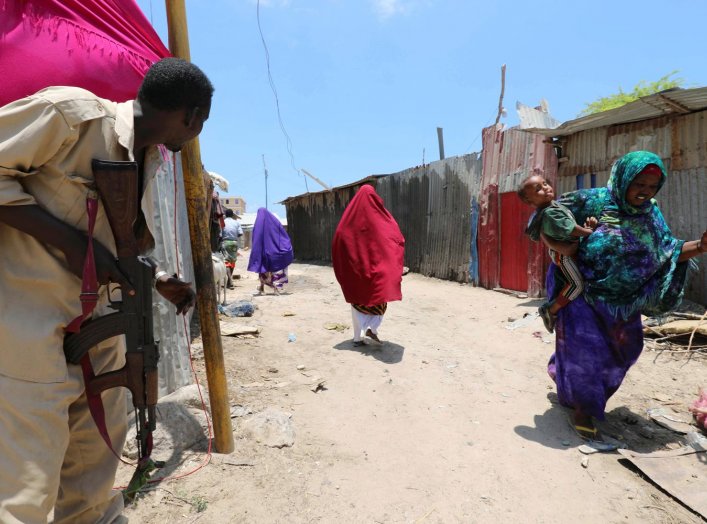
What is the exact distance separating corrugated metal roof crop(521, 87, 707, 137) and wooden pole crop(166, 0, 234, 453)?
5.15 meters

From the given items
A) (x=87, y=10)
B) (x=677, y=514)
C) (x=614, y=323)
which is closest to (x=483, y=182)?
(x=614, y=323)

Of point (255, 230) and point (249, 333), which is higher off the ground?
point (255, 230)

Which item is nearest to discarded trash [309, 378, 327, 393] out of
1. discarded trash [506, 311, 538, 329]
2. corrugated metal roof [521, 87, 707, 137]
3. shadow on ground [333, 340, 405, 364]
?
shadow on ground [333, 340, 405, 364]

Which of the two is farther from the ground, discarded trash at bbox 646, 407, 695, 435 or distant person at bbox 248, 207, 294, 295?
distant person at bbox 248, 207, 294, 295

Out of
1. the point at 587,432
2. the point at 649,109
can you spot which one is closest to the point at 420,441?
the point at 587,432

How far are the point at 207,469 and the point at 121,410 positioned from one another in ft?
3.16

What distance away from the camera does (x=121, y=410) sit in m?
1.58

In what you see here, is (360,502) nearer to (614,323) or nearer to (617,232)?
(614,323)

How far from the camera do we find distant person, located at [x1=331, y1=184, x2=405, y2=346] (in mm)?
4668

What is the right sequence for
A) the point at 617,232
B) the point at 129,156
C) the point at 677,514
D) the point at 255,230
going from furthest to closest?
the point at 255,230 < the point at 617,232 < the point at 677,514 < the point at 129,156

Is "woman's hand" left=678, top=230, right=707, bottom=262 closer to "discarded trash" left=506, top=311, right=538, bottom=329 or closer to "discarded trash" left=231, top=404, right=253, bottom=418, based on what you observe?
"discarded trash" left=231, top=404, right=253, bottom=418

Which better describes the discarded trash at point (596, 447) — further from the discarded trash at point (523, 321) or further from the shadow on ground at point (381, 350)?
the discarded trash at point (523, 321)

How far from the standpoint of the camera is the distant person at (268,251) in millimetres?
8656

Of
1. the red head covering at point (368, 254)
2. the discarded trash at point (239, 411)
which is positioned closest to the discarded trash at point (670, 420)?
the red head covering at point (368, 254)
